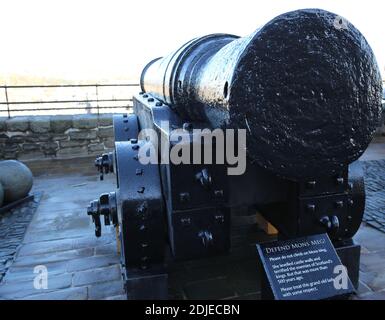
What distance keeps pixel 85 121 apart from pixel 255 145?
16.4ft

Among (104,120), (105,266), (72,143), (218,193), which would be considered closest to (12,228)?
(105,266)

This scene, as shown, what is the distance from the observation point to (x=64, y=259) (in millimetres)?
2711

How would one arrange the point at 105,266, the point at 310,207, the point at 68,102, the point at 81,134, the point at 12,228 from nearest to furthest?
1. the point at 310,207
2. the point at 105,266
3. the point at 12,228
4. the point at 81,134
5. the point at 68,102

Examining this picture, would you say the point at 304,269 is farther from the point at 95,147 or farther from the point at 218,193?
the point at 95,147

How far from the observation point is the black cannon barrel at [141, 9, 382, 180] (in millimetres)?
1334

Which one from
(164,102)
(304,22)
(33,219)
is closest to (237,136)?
(304,22)

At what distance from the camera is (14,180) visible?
159 inches

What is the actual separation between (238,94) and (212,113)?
22 cm

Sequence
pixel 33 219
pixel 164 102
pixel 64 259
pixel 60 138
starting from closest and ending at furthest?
pixel 164 102, pixel 64 259, pixel 33 219, pixel 60 138

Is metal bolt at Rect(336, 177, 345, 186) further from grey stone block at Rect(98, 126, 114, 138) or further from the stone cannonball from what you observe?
grey stone block at Rect(98, 126, 114, 138)

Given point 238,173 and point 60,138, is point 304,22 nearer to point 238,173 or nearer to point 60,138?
point 238,173

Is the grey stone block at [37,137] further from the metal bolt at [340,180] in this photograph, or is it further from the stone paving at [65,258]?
the metal bolt at [340,180]

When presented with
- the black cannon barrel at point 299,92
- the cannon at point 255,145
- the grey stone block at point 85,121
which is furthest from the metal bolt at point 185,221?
the grey stone block at point 85,121
